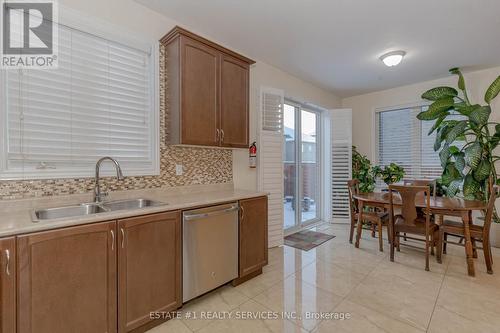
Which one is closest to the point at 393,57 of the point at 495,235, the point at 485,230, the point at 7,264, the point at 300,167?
the point at 300,167

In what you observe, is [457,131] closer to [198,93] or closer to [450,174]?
[450,174]

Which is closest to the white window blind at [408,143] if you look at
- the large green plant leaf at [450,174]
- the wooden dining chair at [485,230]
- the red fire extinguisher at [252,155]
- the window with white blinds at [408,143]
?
the window with white blinds at [408,143]

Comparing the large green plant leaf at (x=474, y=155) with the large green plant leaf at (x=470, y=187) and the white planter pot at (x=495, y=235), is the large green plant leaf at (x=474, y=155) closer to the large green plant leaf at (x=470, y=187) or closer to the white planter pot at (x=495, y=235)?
the large green plant leaf at (x=470, y=187)

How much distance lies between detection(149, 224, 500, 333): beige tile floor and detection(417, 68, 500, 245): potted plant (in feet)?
3.20

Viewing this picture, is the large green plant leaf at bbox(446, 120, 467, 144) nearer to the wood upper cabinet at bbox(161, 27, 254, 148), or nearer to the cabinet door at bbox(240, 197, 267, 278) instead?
the cabinet door at bbox(240, 197, 267, 278)

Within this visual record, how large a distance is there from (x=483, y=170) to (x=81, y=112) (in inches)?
184

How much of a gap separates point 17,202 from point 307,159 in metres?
4.08

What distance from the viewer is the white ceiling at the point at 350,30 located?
7.29ft

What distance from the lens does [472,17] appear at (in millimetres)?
2381

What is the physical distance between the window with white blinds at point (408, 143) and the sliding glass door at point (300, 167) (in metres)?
1.32

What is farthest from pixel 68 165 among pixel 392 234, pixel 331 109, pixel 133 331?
pixel 331 109

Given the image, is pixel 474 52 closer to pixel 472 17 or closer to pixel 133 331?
pixel 472 17

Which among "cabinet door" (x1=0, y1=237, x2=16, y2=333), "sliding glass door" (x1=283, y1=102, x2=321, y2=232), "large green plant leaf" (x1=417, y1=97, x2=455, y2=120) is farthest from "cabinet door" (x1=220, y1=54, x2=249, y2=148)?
"large green plant leaf" (x1=417, y1=97, x2=455, y2=120)

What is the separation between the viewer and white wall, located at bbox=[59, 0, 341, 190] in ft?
6.64
